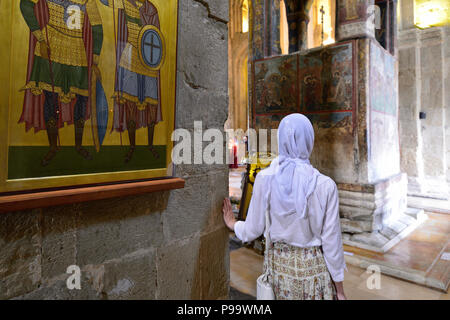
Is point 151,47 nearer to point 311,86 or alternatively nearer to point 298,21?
point 311,86

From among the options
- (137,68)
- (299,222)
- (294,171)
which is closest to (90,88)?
(137,68)

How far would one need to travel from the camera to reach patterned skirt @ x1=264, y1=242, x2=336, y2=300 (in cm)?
169

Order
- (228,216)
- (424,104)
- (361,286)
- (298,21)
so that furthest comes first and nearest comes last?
(424,104), (298,21), (361,286), (228,216)

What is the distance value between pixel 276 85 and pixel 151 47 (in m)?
4.89

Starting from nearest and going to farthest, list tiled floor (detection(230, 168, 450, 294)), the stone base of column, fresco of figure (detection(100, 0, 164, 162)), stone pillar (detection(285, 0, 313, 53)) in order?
1. fresco of figure (detection(100, 0, 164, 162))
2. tiled floor (detection(230, 168, 450, 294))
3. the stone base of column
4. stone pillar (detection(285, 0, 313, 53))

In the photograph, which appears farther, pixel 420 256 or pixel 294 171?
pixel 420 256

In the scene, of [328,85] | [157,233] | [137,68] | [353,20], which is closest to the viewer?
[137,68]

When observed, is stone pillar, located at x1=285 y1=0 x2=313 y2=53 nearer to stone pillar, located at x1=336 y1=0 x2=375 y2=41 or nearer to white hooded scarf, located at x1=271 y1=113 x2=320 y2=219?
stone pillar, located at x1=336 y1=0 x2=375 y2=41

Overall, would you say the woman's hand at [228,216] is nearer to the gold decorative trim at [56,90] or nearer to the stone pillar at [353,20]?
the gold decorative trim at [56,90]

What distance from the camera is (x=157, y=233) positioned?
64.6 inches

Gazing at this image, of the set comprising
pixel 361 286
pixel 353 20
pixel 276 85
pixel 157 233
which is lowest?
pixel 361 286

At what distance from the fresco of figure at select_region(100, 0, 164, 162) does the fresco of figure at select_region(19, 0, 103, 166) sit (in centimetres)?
13

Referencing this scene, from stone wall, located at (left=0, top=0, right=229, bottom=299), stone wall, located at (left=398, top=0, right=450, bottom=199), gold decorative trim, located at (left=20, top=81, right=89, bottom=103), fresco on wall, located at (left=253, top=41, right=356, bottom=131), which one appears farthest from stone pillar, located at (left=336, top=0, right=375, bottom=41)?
gold decorative trim, located at (left=20, top=81, right=89, bottom=103)

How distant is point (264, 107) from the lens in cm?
627
